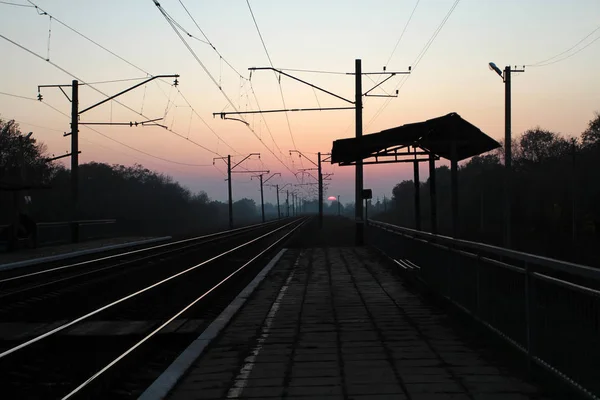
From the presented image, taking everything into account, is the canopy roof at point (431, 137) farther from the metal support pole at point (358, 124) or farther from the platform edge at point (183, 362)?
the metal support pole at point (358, 124)

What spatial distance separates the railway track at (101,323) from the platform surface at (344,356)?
880mm

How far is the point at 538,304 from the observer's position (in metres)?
6.04

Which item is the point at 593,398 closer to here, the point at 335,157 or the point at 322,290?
the point at 322,290

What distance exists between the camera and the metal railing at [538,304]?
16.3 feet

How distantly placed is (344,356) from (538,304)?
220cm

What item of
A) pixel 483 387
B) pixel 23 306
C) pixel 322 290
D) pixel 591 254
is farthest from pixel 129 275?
pixel 591 254

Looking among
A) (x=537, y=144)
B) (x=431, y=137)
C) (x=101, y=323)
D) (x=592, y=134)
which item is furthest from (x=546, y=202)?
(x=101, y=323)

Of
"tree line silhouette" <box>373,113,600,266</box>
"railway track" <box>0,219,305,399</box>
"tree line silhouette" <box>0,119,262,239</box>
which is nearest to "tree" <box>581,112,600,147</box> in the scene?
"tree line silhouette" <box>373,113,600,266</box>

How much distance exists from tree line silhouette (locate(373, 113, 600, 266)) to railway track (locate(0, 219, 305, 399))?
2216 cm

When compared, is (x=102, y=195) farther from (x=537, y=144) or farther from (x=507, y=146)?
(x=507, y=146)

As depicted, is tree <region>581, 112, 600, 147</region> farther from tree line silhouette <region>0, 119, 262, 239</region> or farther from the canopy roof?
the canopy roof

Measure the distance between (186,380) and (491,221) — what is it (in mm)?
74466

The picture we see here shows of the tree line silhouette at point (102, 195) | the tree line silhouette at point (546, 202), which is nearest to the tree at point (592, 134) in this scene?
the tree line silhouette at point (546, 202)

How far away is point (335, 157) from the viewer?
730 inches
